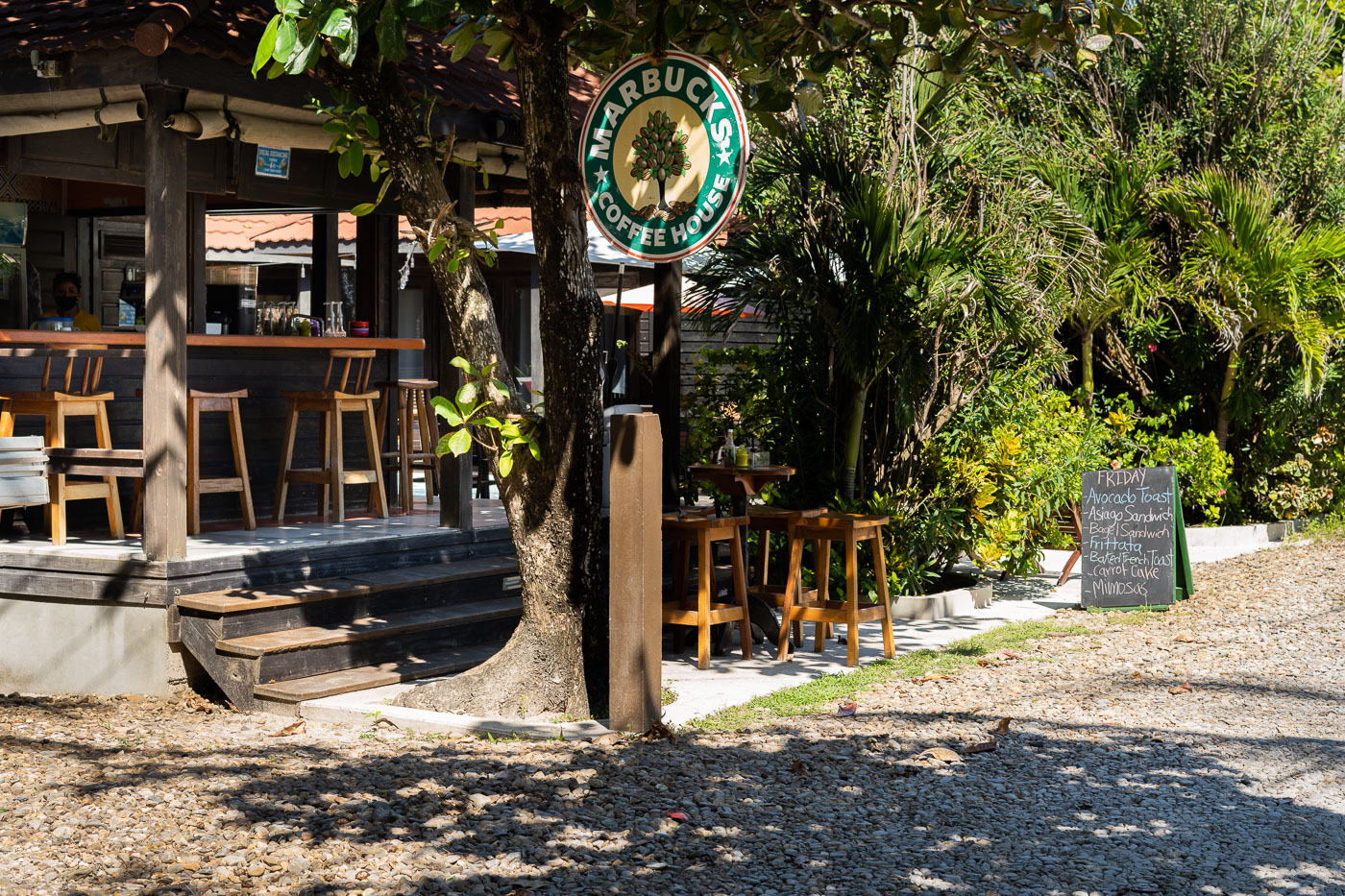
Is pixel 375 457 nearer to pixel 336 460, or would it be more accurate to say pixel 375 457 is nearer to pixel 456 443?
pixel 336 460

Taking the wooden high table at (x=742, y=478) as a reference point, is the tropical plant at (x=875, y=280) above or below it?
above

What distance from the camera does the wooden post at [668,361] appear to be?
24.8 feet

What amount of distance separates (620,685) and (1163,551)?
4740 mm

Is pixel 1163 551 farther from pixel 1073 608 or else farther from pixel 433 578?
pixel 433 578

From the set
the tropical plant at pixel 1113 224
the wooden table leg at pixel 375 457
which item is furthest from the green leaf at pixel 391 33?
the tropical plant at pixel 1113 224

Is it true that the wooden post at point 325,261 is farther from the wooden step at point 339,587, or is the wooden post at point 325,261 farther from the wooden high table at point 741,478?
the wooden high table at point 741,478

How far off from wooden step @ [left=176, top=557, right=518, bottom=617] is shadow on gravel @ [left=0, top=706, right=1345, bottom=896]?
3.30 feet

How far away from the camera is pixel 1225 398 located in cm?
1212

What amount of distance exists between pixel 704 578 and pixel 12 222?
6.29 metres

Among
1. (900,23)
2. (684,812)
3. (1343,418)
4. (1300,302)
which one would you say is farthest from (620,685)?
(1343,418)

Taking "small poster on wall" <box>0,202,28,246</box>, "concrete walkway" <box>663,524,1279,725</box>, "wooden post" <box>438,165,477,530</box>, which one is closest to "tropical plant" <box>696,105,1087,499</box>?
"concrete walkway" <box>663,524,1279,725</box>

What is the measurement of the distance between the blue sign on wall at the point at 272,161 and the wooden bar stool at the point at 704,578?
362 centimetres

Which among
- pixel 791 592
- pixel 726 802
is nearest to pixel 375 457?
pixel 791 592

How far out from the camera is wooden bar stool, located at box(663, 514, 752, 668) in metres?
6.73
